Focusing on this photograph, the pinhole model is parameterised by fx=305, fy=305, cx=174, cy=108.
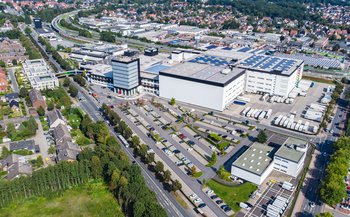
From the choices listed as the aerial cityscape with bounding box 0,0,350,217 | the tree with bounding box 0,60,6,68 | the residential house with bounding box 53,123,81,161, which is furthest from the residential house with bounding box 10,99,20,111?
the tree with bounding box 0,60,6,68

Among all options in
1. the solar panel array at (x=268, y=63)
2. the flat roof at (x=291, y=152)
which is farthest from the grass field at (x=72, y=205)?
the solar panel array at (x=268, y=63)

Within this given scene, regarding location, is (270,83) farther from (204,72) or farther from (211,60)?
(211,60)

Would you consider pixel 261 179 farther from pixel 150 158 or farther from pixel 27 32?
pixel 27 32

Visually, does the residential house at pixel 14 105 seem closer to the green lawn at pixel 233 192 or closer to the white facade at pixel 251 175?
the green lawn at pixel 233 192

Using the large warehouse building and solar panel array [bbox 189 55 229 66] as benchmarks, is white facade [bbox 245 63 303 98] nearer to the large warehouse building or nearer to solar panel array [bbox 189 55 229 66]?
the large warehouse building

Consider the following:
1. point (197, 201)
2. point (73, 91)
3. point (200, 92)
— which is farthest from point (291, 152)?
point (73, 91)

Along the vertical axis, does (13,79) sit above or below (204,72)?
below
